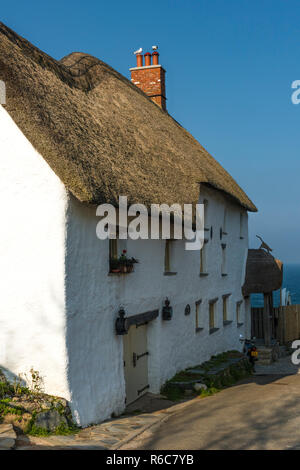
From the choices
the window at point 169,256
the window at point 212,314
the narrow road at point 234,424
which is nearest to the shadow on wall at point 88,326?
the narrow road at point 234,424

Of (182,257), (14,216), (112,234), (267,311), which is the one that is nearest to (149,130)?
(182,257)

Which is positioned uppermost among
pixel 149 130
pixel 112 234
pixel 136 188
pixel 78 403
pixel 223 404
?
pixel 149 130

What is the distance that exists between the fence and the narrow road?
10370mm

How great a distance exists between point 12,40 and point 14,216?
3630 millimetres

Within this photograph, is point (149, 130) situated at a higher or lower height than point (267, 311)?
higher

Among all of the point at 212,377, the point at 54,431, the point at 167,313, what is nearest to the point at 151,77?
the point at 167,313

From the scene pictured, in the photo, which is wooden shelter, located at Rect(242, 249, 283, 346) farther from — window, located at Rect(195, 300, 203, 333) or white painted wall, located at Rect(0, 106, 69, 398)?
white painted wall, located at Rect(0, 106, 69, 398)

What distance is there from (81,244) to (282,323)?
635 inches

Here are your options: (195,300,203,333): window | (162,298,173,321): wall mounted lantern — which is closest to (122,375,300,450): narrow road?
(162,298,173,321): wall mounted lantern

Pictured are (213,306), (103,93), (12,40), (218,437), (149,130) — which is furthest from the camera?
(213,306)

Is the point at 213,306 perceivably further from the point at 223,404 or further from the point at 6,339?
the point at 6,339

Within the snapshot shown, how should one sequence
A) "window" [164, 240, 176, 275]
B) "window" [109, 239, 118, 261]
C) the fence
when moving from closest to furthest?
"window" [109, 239, 118, 261], "window" [164, 240, 176, 275], the fence

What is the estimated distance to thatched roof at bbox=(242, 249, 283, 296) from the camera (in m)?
20.0

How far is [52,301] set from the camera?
Answer: 8352 millimetres
